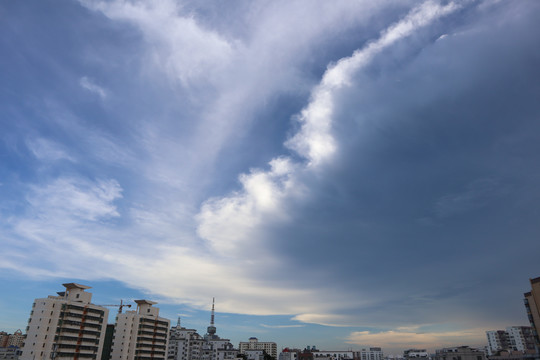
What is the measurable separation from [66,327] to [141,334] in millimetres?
44823

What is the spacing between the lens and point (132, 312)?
6501 inches

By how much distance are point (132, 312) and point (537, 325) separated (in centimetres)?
15921

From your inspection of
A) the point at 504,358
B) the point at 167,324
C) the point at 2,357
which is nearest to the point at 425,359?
the point at 504,358

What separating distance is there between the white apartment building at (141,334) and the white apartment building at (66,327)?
70.8 feet

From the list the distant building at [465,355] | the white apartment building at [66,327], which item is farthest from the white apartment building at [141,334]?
the distant building at [465,355]

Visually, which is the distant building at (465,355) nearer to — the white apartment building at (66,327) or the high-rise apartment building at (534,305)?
the high-rise apartment building at (534,305)

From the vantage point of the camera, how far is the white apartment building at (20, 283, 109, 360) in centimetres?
11769

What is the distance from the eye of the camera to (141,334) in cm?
16238

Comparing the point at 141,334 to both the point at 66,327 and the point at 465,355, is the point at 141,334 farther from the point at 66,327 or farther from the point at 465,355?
the point at 465,355

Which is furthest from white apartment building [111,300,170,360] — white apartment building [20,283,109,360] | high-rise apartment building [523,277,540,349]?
high-rise apartment building [523,277,540,349]

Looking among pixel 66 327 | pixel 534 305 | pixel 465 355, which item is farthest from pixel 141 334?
pixel 534 305

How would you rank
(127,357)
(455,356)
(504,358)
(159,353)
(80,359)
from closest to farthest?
(504,358), (80,359), (455,356), (127,357), (159,353)

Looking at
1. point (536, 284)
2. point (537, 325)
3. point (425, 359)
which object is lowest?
point (425, 359)

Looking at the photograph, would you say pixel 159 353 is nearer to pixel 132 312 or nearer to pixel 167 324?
pixel 167 324
